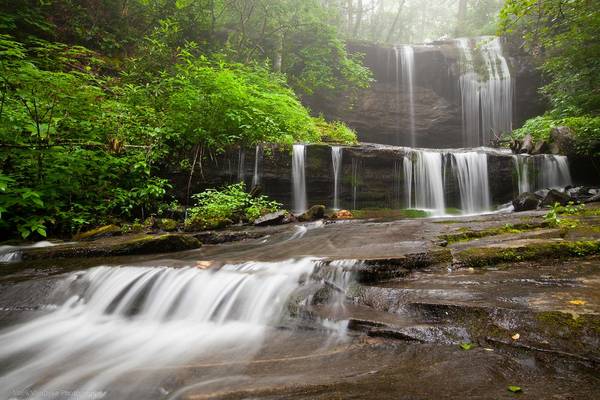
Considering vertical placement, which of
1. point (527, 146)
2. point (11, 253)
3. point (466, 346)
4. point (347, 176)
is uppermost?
point (527, 146)

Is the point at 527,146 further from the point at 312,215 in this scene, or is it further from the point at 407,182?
the point at 312,215

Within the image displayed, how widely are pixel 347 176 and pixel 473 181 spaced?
163 inches

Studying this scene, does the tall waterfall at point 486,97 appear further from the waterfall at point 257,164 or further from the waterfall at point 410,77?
the waterfall at point 257,164

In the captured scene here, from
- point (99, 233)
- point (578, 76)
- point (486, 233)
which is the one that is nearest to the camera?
point (486, 233)

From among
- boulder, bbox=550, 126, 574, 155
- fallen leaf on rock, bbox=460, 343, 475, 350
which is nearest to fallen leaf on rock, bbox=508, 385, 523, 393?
fallen leaf on rock, bbox=460, 343, 475, 350

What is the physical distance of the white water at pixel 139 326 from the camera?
2500mm

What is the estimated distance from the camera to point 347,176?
9.63 metres

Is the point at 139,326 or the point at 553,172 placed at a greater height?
the point at 553,172

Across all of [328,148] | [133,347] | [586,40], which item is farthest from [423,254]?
[586,40]

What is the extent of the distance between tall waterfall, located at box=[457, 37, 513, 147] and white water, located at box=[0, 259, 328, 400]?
17.6 metres

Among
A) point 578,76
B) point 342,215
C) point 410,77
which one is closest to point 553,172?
point 578,76

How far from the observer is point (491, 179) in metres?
10.4

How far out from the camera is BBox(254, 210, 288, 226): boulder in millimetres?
7367

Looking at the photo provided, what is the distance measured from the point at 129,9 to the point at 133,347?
605 inches
